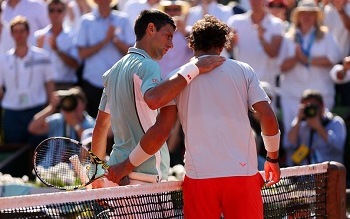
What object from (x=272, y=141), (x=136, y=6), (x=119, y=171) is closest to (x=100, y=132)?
(x=119, y=171)

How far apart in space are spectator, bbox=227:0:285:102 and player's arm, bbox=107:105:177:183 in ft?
20.1

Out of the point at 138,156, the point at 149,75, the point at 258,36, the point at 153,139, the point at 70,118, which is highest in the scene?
the point at 149,75

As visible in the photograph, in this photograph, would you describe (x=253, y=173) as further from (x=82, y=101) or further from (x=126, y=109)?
(x=82, y=101)

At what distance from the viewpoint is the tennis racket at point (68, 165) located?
5773mm

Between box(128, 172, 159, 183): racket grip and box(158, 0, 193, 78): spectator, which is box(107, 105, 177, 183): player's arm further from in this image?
box(158, 0, 193, 78): spectator

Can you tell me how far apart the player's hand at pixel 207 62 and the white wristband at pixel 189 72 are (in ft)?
0.10

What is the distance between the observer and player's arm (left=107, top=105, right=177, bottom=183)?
5.52 metres

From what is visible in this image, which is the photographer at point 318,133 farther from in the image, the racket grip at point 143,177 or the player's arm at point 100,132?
the racket grip at point 143,177

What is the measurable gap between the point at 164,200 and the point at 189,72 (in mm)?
834

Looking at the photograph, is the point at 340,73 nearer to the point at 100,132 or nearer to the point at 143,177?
the point at 100,132

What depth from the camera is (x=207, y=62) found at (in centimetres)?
544

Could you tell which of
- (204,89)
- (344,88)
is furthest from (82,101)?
(204,89)

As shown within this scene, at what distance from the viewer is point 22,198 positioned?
16.4 ft

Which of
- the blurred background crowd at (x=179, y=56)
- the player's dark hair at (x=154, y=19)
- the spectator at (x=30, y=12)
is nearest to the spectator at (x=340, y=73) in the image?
the blurred background crowd at (x=179, y=56)
